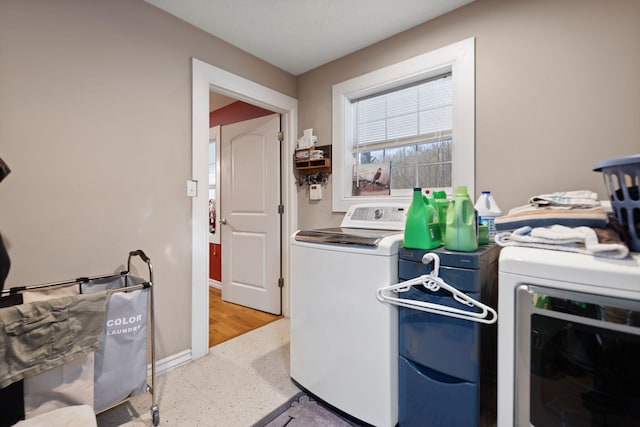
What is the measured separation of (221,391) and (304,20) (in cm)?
240

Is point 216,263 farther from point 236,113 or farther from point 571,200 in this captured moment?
point 571,200

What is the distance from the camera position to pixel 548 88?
1558mm

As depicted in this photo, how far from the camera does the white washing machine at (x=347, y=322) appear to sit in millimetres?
1271

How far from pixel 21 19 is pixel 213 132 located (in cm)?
208

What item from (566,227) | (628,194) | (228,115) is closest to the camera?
(628,194)

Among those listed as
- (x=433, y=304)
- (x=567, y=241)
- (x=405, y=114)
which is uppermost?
(x=405, y=114)

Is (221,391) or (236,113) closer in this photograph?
(221,391)

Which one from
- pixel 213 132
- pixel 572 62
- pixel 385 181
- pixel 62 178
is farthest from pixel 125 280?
pixel 572 62

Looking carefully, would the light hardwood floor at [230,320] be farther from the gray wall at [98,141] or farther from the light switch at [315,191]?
the light switch at [315,191]

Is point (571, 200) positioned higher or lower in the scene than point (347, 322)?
higher

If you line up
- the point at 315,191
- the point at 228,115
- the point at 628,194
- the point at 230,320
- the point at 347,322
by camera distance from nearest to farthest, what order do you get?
the point at 628,194 < the point at 347,322 < the point at 315,191 < the point at 230,320 < the point at 228,115

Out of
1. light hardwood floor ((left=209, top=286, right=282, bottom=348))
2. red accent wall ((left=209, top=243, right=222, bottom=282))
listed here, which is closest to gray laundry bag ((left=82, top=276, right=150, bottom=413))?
light hardwood floor ((left=209, top=286, right=282, bottom=348))

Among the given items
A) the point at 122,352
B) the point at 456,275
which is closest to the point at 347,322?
the point at 456,275

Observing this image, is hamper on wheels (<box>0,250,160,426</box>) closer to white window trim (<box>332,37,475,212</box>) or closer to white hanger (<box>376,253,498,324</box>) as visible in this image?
white hanger (<box>376,253,498,324</box>)
